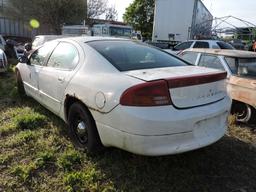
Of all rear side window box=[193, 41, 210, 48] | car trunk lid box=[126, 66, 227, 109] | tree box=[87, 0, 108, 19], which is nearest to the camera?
car trunk lid box=[126, 66, 227, 109]

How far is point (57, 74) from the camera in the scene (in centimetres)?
377

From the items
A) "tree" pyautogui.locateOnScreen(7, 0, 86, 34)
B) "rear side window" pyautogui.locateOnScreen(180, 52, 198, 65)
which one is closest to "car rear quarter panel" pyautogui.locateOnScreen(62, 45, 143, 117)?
"rear side window" pyautogui.locateOnScreen(180, 52, 198, 65)

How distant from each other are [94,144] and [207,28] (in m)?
18.8

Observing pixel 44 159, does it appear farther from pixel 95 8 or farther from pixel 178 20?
pixel 95 8

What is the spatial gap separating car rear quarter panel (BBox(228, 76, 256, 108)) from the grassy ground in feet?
2.25

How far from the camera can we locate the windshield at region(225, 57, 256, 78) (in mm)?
4824

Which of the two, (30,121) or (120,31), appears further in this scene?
(120,31)

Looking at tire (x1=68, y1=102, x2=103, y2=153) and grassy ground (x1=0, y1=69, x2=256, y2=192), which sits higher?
tire (x1=68, y1=102, x2=103, y2=153)

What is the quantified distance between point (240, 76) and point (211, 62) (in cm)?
78

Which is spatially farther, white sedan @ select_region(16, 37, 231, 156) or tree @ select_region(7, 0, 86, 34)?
tree @ select_region(7, 0, 86, 34)

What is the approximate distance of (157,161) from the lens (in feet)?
10.6

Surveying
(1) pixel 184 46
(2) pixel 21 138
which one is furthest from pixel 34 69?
(1) pixel 184 46

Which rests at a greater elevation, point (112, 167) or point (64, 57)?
point (64, 57)

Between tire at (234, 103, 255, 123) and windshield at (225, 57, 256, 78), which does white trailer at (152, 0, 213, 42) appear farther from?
tire at (234, 103, 255, 123)
